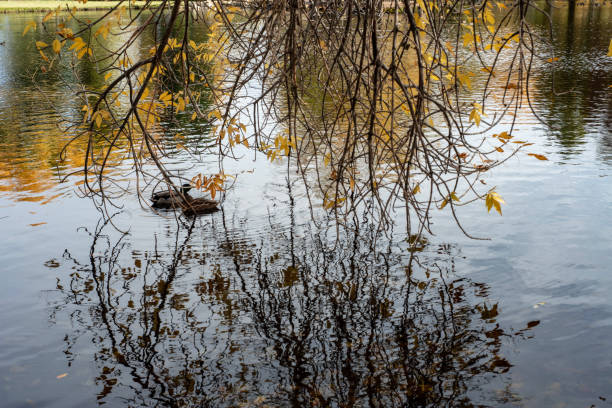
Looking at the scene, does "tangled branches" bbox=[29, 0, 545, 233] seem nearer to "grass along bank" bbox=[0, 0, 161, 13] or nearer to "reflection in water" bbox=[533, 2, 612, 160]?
"reflection in water" bbox=[533, 2, 612, 160]

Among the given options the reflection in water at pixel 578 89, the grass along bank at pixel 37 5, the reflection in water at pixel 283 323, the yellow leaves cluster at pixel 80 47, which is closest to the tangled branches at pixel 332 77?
the yellow leaves cluster at pixel 80 47

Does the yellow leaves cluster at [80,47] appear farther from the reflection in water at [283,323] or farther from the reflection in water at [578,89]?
the reflection in water at [578,89]

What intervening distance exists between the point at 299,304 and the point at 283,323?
0.46 metres

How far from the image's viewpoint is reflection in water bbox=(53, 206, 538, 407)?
5.17 m

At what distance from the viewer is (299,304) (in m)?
6.63

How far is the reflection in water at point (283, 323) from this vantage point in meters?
5.17

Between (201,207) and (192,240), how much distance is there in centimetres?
102

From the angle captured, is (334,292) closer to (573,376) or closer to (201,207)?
(573,376)

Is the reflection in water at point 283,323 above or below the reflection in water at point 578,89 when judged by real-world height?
below

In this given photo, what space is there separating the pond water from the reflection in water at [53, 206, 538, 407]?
0.02 m

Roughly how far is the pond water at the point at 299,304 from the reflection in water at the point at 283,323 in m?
0.02

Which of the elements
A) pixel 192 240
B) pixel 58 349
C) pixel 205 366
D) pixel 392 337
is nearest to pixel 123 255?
pixel 192 240

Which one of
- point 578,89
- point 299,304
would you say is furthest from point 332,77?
point 578,89

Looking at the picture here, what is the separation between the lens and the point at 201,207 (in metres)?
9.47
